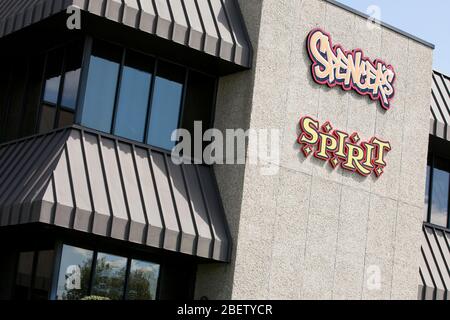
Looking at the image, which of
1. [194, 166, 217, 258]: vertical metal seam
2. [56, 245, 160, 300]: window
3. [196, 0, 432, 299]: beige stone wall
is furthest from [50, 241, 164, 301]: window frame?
[194, 166, 217, 258]: vertical metal seam

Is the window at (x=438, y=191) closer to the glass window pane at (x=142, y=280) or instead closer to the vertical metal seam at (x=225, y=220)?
the vertical metal seam at (x=225, y=220)

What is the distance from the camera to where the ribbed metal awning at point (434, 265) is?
20641mm

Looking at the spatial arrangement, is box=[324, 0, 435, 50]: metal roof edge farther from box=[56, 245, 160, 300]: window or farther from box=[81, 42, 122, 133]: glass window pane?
box=[56, 245, 160, 300]: window

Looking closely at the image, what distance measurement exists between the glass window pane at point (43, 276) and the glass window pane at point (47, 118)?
2.64m

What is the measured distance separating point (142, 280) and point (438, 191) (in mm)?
9472

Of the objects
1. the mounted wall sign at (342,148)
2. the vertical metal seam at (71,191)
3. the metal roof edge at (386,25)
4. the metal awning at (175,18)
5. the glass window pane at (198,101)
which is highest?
the metal roof edge at (386,25)

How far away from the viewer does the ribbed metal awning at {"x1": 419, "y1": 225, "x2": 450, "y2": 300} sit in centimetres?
2064

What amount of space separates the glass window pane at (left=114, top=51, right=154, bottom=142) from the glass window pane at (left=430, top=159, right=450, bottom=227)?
29.5 ft

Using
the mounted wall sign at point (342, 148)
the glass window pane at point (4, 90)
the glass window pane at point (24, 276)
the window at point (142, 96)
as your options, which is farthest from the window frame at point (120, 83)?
the glass window pane at point (4, 90)

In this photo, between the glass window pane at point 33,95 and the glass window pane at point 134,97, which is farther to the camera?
the glass window pane at point 33,95

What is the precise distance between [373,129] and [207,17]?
15.3 ft
